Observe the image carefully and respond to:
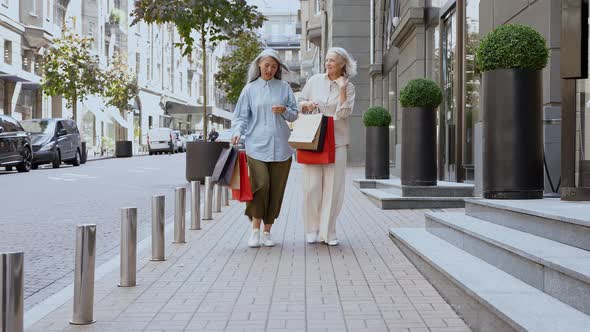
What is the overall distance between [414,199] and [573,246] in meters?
7.06

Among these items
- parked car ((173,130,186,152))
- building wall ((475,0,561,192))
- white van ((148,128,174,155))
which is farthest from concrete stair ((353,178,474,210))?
parked car ((173,130,186,152))

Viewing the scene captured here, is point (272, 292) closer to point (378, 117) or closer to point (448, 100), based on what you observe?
point (448, 100)

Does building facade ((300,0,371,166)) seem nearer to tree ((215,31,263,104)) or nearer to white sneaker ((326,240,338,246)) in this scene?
tree ((215,31,263,104))

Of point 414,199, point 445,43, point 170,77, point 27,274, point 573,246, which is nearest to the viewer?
point 573,246

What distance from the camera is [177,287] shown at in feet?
18.4

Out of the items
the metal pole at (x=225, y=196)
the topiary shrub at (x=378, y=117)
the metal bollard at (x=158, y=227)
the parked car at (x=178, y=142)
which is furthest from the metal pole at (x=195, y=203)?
the parked car at (x=178, y=142)

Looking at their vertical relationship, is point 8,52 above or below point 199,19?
above

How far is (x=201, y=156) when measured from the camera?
54.7 ft

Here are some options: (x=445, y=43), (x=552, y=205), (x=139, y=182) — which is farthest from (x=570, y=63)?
(x=139, y=182)

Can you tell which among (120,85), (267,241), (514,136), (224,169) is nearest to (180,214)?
(224,169)

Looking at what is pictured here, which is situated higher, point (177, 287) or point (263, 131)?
point (263, 131)

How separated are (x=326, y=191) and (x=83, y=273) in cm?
359

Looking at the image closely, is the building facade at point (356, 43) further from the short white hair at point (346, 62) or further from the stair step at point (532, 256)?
the stair step at point (532, 256)

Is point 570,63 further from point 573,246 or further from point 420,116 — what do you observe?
point 420,116
